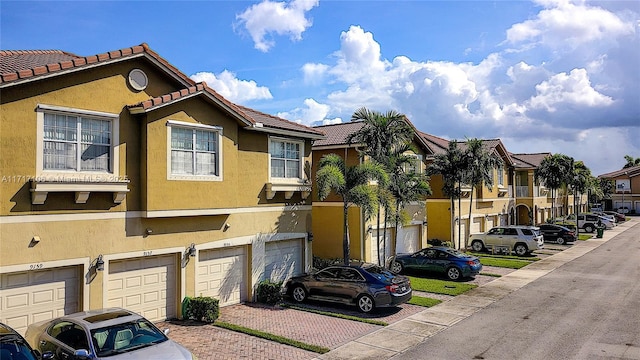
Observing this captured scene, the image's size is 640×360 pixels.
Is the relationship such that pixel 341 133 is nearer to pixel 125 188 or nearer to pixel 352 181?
pixel 352 181

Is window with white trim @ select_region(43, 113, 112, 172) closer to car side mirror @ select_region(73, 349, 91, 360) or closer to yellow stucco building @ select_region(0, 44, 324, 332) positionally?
yellow stucco building @ select_region(0, 44, 324, 332)

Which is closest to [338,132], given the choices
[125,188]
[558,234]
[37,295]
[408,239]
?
[408,239]

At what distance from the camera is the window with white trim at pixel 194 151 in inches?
528

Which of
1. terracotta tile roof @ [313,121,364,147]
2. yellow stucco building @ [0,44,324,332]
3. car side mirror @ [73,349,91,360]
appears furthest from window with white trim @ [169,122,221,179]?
terracotta tile roof @ [313,121,364,147]

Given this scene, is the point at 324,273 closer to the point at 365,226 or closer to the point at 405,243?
the point at 365,226

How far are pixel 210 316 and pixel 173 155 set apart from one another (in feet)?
15.7

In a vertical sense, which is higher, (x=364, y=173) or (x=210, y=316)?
(x=364, y=173)

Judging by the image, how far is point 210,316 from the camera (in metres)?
13.4

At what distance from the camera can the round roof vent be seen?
12.9 m

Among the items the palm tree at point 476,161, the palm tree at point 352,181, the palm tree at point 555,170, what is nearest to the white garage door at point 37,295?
the palm tree at point 352,181

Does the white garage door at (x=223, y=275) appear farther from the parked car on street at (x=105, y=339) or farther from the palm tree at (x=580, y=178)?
the palm tree at (x=580, y=178)

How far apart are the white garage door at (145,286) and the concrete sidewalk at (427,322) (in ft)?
17.5

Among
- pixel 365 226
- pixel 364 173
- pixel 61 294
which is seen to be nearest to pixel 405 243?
pixel 365 226

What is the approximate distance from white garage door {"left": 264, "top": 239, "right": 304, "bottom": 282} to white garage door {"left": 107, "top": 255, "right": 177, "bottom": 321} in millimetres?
3903
